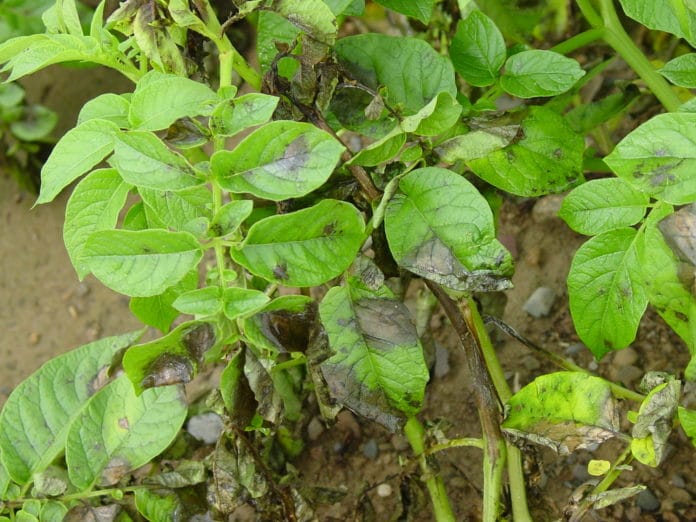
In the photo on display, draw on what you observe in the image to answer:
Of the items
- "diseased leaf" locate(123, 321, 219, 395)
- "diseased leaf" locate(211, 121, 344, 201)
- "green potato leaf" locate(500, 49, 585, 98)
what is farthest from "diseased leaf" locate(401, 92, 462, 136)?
"diseased leaf" locate(123, 321, 219, 395)

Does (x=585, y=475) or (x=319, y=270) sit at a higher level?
(x=319, y=270)

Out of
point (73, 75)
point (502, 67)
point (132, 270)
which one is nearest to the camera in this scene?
point (132, 270)

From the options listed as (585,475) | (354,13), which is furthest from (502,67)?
(585,475)

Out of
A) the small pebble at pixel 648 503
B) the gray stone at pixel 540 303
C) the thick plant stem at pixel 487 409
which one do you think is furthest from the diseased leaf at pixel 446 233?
the gray stone at pixel 540 303

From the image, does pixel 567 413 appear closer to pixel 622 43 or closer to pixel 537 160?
pixel 537 160

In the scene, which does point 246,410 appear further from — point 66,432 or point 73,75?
point 73,75

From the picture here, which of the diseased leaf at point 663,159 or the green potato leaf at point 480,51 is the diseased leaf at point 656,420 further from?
the green potato leaf at point 480,51

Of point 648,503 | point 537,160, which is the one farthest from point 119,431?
point 648,503
